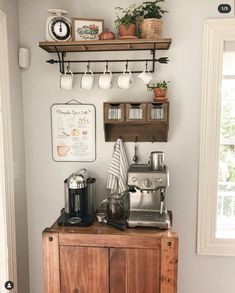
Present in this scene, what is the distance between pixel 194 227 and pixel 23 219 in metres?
1.32

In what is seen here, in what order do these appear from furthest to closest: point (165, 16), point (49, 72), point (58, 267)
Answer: point (49, 72) < point (165, 16) < point (58, 267)

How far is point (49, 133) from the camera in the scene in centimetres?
235

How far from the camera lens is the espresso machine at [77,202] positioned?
198 centimetres

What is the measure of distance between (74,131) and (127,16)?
35.2 inches

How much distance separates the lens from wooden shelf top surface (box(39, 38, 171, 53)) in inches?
77.0

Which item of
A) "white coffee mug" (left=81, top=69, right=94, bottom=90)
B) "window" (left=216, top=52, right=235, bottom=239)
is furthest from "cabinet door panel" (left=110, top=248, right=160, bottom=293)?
"white coffee mug" (left=81, top=69, right=94, bottom=90)

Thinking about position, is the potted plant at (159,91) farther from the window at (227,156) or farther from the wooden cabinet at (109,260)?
the wooden cabinet at (109,260)

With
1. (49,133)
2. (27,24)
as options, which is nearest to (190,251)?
(49,133)

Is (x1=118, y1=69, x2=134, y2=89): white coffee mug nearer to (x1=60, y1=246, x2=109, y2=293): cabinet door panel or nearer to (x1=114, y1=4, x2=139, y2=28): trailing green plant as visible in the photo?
(x1=114, y1=4, x2=139, y2=28): trailing green plant

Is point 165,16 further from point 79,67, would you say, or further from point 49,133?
point 49,133

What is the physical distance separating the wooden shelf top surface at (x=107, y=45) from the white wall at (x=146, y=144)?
119mm

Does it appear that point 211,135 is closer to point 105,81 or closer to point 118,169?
point 118,169

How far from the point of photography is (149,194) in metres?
2.01

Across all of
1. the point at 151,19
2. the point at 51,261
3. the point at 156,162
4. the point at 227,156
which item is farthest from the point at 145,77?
the point at 51,261
